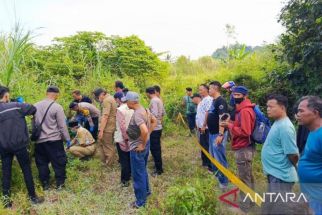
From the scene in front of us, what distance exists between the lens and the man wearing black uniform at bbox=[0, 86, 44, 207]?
4445 mm

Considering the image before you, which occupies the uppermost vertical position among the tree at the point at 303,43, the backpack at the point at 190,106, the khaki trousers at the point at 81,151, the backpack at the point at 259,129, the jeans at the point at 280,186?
the tree at the point at 303,43

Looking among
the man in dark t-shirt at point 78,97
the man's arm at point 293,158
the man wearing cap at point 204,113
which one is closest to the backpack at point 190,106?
the man wearing cap at point 204,113

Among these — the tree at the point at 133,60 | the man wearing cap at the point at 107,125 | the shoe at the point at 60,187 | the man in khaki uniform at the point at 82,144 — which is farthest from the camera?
the tree at the point at 133,60

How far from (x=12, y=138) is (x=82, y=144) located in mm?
2064

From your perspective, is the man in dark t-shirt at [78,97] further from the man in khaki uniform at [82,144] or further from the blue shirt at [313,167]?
the blue shirt at [313,167]

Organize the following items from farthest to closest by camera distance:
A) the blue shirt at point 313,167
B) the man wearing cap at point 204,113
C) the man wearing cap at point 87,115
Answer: the man wearing cap at point 87,115
the man wearing cap at point 204,113
the blue shirt at point 313,167

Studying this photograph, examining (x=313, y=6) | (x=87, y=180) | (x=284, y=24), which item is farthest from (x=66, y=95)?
(x=313, y=6)

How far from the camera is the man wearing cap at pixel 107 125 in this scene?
6.13 meters

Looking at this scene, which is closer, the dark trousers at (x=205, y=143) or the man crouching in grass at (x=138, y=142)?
the man crouching in grass at (x=138, y=142)

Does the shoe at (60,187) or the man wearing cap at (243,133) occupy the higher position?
the man wearing cap at (243,133)

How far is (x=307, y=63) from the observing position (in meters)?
5.50

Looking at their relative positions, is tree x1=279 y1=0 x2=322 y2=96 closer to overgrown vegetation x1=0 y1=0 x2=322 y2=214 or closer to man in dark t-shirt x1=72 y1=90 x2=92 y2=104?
overgrown vegetation x1=0 y1=0 x2=322 y2=214

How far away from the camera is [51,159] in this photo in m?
5.22

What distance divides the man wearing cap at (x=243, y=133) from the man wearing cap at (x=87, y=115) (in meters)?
3.55
